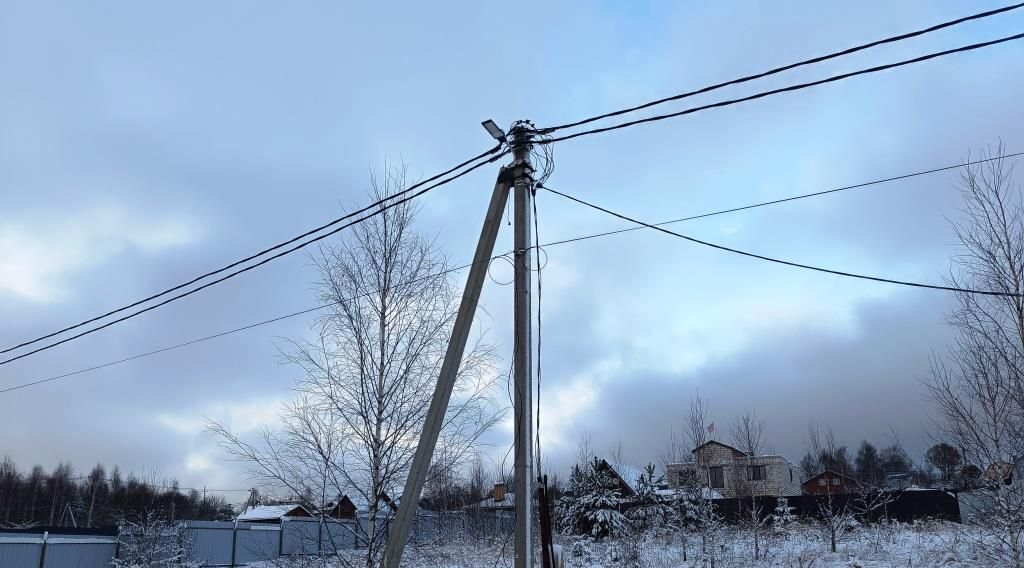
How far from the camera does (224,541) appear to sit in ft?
102

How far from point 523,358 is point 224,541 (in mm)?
28706

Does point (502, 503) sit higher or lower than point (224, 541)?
higher

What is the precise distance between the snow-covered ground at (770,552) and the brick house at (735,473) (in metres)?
2.30

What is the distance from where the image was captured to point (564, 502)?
30750 millimetres

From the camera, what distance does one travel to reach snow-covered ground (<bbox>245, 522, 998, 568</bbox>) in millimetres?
20016

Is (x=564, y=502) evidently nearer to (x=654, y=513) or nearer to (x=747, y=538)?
(x=654, y=513)

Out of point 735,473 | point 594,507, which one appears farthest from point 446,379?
point 735,473

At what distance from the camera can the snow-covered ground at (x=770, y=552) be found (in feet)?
65.7

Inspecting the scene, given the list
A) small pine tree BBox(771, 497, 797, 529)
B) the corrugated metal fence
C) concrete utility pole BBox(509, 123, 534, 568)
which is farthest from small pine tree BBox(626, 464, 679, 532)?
concrete utility pole BBox(509, 123, 534, 568)

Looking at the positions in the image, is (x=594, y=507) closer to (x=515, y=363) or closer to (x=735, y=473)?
(x=735, y=473)

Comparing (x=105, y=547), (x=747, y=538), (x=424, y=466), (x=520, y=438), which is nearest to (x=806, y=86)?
(x=520, y=438)

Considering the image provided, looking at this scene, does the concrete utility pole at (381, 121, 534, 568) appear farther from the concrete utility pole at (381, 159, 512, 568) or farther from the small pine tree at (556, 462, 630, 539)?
the small pine tree at (556, 462, 630, 539)

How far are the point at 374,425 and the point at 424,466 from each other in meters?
4.58

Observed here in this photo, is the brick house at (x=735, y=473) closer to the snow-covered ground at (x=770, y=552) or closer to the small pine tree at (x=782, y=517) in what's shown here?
the small pine tree at (x=782, y=517)
